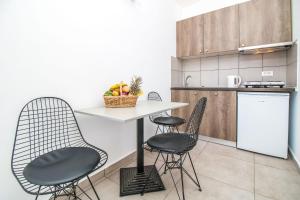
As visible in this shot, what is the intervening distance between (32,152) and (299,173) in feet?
8.71

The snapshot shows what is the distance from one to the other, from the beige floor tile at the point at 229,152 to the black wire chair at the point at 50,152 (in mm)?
1765

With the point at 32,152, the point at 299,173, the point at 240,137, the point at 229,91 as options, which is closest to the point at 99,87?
the point at 32,152

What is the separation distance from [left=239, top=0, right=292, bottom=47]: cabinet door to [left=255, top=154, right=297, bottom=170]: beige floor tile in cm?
162

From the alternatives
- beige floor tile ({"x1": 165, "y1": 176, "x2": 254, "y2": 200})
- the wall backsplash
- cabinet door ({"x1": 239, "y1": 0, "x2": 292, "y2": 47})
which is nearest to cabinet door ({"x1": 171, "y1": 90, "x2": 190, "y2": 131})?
the wall backsplash

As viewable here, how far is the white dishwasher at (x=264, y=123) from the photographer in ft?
6.76

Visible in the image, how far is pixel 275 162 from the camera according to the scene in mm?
2027

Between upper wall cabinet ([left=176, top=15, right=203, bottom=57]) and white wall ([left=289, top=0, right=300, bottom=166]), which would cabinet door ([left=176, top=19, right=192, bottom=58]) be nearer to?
upper wall cabinet ([left=176, top=15, right=203, bottom=57])

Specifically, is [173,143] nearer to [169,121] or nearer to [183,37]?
[169,121]

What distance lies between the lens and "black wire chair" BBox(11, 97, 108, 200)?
90 cm

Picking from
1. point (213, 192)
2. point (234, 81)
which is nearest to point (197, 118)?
point (213, 192)

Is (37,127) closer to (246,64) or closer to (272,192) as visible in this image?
(272,192)

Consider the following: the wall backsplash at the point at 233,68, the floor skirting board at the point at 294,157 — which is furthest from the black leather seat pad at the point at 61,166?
the wall backsplash at the point at 233,68

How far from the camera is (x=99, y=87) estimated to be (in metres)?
1.74

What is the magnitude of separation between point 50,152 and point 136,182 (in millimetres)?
874
